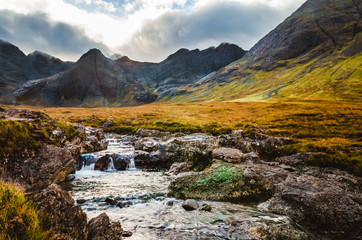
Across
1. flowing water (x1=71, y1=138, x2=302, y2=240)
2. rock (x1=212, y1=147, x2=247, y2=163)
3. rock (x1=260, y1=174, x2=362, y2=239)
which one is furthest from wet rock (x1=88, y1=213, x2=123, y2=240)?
rock (x1=212, y1=147, x2=247, y2=163)

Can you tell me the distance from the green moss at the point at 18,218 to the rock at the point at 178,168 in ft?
51.0

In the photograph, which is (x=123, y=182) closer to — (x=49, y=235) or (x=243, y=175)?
(x=243, y=175)

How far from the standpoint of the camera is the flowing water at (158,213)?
30.7ft

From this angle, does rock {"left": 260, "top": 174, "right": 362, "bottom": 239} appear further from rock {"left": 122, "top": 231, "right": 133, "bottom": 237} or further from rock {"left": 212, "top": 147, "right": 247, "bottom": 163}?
rock {"left": 122, "top": 231, "right": 133, "bottom": 237}

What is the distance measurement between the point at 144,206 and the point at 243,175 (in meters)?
8.00

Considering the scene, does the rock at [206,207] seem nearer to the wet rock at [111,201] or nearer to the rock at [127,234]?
the rock at [127,234]

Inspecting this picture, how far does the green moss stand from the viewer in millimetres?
4617

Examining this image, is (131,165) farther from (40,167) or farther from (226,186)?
(226,186)

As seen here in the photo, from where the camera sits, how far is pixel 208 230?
9.50 meters

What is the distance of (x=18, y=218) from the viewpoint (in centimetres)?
492

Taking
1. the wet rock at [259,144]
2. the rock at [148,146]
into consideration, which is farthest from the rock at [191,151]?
the rock at [148,146]

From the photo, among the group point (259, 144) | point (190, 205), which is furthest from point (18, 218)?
point (259, 144)

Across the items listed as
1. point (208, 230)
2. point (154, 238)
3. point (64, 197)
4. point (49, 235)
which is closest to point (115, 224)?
point (154, 238)

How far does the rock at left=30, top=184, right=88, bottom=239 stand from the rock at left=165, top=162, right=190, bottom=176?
1395 cm
